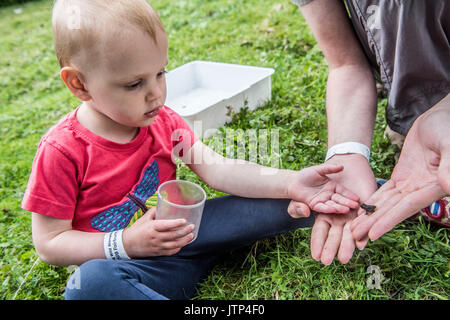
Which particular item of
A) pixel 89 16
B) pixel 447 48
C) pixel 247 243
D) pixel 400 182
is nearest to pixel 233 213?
pixel 247 243

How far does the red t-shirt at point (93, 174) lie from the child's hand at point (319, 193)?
19.1 inches

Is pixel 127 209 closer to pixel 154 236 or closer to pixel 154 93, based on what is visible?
pixel 154 236

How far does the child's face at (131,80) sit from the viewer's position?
128cm

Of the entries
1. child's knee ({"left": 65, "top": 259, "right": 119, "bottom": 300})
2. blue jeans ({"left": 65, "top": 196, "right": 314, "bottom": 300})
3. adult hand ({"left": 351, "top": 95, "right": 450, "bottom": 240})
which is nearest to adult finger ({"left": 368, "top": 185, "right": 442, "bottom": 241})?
adult hand ({"left": 351, "top": 95, "right": 450, "bottom": 240})

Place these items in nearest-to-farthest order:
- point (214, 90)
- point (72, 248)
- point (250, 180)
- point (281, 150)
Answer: point (72, 248) < point (250, 180) < point (281, 150) < point (214, 90)

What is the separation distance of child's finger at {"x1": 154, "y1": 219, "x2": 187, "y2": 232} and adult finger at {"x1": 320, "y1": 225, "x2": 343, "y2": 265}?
44 centimetres

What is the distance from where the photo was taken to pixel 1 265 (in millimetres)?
1811

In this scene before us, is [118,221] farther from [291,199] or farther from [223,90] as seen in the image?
[223,90]

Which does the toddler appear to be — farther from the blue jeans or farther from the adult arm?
the adult arm

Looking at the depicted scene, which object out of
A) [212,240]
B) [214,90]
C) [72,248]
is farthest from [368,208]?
[214,90]

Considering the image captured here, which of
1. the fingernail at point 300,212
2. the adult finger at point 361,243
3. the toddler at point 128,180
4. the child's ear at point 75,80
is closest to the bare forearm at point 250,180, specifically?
the toddler at point 128,180

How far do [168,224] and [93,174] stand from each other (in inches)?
13.3

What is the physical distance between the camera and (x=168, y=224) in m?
1.28
